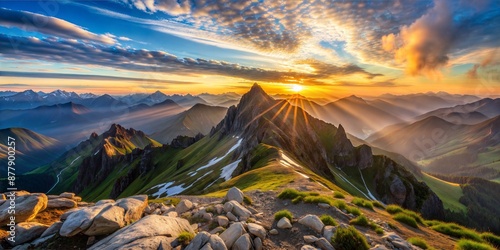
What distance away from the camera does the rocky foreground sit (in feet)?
38.3

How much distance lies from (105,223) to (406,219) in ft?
67.5

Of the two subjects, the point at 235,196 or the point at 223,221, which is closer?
the point at 223,221

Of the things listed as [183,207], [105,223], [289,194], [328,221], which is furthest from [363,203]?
[105,223]

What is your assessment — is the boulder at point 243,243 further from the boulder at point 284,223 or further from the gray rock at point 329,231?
the gray rock at point 329,231

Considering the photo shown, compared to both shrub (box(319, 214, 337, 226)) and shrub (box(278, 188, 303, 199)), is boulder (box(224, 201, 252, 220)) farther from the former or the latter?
shrub (box(278, 188, 303, 199))

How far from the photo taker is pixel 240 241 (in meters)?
11.8

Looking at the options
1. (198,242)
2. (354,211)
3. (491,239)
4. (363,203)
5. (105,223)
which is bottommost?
(363,203)

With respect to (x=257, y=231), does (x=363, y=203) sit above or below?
below

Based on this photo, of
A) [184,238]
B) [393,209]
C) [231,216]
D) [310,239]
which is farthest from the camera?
[393,209]

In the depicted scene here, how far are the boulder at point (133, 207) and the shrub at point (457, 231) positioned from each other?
21.6 m

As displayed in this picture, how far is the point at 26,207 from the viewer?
54.3 ft

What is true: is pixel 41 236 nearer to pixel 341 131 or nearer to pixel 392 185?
pixel 392 185

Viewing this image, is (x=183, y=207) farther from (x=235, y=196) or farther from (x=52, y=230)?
(x=52, y=230)

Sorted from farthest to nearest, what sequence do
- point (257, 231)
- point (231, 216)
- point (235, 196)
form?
1. point (235, 196)
2. point (231, 216)
3. point (257, 231)
